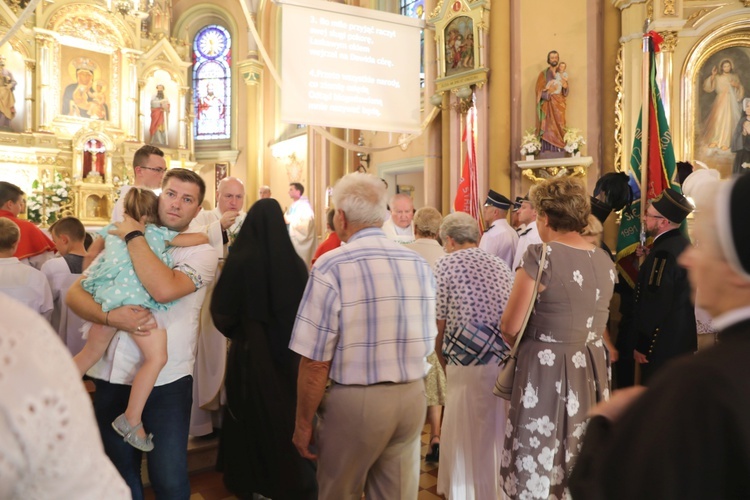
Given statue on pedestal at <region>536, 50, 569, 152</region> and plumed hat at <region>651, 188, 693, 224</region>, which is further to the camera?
statue on pedestal at <region>536, 50, 569, 152</region>

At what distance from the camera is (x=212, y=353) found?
3.79 m

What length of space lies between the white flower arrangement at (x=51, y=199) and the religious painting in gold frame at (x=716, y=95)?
11.4 meters

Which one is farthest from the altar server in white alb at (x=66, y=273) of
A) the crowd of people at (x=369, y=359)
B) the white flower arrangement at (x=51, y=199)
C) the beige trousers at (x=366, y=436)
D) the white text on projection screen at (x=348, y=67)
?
the white flower arrangement at (x=51, y=199)

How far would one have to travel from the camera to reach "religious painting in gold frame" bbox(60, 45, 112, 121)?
1487cm

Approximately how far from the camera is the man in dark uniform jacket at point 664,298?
3.79 meters

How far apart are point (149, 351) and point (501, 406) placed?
6.43ft

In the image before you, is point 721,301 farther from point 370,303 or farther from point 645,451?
point 370,303

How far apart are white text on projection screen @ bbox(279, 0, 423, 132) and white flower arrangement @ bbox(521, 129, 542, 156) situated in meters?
2.66

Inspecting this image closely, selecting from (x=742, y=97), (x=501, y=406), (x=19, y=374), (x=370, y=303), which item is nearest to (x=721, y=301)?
(x=19, y=374)

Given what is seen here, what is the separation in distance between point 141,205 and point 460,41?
24.1 feet

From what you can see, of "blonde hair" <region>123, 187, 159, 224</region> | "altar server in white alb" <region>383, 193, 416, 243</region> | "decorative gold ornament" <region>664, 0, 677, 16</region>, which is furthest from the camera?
"decorative gold ornament" <region>664, 0, 677, 16</region>

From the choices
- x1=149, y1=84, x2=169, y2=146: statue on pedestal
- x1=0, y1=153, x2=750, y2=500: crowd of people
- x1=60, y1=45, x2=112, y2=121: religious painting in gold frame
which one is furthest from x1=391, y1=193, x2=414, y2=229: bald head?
x1=149, y1=84, x2=169, y2=146: statue on pedestal

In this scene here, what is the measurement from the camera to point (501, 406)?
10.5 feet

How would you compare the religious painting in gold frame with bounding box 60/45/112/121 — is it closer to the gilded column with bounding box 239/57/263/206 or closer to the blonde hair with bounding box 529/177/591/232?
the gilded column with bounding box 239/57/263/206
